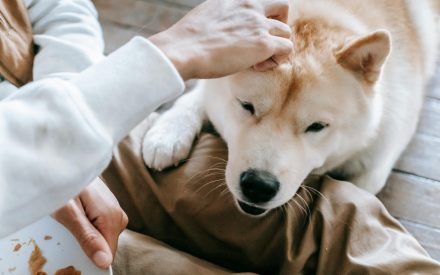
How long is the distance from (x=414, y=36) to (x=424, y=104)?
1.29 feet

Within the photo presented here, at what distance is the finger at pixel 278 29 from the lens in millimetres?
912

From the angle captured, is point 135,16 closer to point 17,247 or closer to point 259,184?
point 259,184

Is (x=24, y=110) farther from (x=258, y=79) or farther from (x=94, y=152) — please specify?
(x=258, y=79)

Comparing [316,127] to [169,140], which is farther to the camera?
[169,140]

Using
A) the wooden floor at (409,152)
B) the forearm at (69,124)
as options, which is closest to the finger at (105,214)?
the forearm at (69,124)

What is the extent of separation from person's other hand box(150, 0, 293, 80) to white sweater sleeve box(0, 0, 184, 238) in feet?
0.36

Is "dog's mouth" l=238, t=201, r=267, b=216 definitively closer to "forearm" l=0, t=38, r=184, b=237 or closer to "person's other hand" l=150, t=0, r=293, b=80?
"person's other hand" l=150, t=0, r=293, b=80

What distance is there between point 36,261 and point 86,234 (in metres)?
0.09

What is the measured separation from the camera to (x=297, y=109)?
40.3 inches

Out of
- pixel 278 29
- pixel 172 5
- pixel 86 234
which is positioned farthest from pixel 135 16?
pixel 86 234

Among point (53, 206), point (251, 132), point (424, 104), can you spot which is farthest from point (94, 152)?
point (424, 104)

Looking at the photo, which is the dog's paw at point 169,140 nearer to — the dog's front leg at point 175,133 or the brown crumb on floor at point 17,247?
the dog's front leg at point 175,133

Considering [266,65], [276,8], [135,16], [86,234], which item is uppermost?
[276,8]

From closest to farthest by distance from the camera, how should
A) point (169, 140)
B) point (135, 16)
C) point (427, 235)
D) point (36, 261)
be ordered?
point (36, 261) → point (169, 140) → point (427, 235) → point (135, 16)
